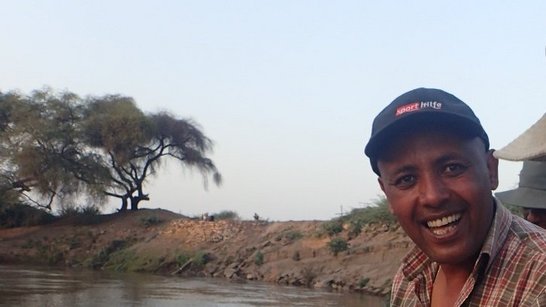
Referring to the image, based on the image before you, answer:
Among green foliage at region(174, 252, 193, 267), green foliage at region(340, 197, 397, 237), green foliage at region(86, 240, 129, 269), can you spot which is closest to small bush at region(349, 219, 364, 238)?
green foliage at region(340, 197, 397, 237)

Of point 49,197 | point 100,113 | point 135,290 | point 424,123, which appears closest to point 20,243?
point 49,197

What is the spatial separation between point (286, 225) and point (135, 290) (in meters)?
8.05

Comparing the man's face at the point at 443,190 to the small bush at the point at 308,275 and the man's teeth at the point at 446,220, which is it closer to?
the man's teeth at the point at 446,220

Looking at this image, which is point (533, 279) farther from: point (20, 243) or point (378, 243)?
point (20, 243)

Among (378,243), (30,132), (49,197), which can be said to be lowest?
(378,243)

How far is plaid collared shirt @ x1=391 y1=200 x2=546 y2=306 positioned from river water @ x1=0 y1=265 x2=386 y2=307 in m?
15.1

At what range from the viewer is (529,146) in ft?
8.88

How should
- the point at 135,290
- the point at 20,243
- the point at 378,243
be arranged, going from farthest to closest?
the point at 20,243 → the point at 378,243 → the point at 135,290

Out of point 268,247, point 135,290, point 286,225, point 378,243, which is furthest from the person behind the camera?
point 286,225

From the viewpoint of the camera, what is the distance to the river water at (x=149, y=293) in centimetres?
1697

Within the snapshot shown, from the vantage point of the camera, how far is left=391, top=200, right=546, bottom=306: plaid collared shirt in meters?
1.79

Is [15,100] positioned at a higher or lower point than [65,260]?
higher

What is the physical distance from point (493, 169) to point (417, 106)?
0.27m

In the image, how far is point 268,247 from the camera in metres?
24.8
